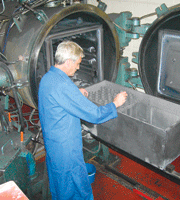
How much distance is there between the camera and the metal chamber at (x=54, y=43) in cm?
191

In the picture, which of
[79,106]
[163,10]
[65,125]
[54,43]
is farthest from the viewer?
[54,43]

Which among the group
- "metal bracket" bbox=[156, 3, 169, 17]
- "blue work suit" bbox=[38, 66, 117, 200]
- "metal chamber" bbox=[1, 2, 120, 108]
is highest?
"metal bracket" bbox=[156, 3, 169, 17]

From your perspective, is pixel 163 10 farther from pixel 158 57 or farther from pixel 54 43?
pixel 54 43

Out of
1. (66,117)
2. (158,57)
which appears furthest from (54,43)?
(66,117)

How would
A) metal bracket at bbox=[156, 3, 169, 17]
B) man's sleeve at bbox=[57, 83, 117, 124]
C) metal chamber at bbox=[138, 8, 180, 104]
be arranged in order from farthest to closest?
metal chamber at bbox=[138, 8, 180, 104], metal bracket at bbox=[156, 3, 169, 17], man's sleeve at bbox=[57, 83, 117, 124]

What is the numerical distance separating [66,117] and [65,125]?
0.06m

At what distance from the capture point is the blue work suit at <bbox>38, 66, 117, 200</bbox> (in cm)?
154

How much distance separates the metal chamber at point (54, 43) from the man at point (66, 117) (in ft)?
1.18

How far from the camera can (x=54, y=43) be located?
2.65m

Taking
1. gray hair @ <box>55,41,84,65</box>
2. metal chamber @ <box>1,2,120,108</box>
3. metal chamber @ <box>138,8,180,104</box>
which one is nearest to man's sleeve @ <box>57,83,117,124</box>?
gray hair @ <box>55,41,84,65</box>

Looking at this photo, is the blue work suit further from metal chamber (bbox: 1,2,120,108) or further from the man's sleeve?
metal chamber (bbox: 1,2,120,108)

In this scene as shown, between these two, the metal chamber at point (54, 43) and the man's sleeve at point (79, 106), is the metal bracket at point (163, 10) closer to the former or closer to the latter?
the metal chamber at point (54, 43)

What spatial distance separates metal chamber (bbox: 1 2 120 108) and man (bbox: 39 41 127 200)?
0.36m

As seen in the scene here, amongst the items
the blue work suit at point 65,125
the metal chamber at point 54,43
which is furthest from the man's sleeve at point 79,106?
the metal chamber at point 54,43
